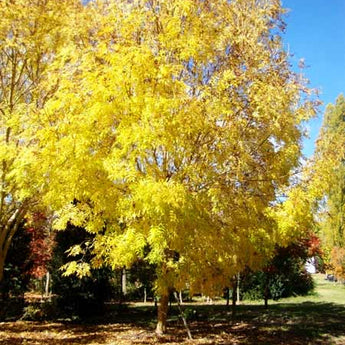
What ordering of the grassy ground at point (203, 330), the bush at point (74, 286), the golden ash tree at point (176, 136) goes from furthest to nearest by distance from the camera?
the bush at point (74, 286)
the grassy ground at point (203, 330)
the golden ash tree at point (176, 136)

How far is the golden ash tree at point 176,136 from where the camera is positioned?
7.16 m

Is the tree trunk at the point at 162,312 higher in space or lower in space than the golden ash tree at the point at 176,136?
lower

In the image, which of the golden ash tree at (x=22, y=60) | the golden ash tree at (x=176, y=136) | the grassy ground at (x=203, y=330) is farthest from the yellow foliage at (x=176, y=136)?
the grassy ground at (x=203, y=330)

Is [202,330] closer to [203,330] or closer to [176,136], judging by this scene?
[203,330]

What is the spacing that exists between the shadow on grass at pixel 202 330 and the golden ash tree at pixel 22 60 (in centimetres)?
306

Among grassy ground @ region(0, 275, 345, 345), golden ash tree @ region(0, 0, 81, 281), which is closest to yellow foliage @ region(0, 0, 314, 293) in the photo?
golden ash tree @ region(0, 0, 81, 281)

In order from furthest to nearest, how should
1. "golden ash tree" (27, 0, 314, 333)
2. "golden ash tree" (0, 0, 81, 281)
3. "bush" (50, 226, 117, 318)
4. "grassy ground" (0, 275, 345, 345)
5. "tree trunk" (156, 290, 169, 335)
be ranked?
"bush" (50, 226, 117, 318), "grassy ground" (0, 275, 345, 345), "tree trunk" (156, 290, 169, 335), "golden ash tree" (0, 0, 81, 281), "golden ash tree" (27, 0, 314, 333)

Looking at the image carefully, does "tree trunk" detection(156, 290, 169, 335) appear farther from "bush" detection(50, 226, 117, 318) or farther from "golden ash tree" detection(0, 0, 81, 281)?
"bush" detection(50, 226, 117, 318)

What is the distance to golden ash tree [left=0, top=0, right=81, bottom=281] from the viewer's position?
10.5 m

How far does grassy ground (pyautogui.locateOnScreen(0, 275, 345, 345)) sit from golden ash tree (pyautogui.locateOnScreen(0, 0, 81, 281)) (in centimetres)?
309

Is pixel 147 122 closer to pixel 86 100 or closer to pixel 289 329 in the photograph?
pixel 86 100

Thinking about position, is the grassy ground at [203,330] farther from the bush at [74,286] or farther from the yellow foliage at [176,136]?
the yellow foliage at [176,136]

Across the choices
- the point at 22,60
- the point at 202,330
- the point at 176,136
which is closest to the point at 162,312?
the point at 202,330

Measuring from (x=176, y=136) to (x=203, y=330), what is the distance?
833 cm
